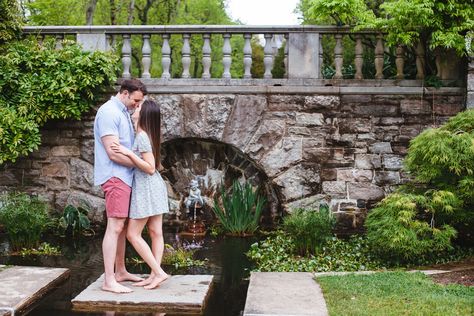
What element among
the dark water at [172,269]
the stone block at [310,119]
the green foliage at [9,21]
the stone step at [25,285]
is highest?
the green foliage at [9,21]

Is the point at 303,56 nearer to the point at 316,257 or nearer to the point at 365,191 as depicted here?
the point at 365,191

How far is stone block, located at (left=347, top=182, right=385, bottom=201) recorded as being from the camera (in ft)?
27.8

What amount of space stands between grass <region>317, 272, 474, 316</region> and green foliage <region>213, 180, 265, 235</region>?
2.64m

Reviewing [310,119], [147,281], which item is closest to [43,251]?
[147,281]

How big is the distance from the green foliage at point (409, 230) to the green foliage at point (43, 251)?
379cm

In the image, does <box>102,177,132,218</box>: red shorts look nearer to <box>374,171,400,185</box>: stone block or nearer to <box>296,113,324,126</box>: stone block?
<box>296,113,324,126</box>: stone block

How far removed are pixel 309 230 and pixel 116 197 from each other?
267 centimetres

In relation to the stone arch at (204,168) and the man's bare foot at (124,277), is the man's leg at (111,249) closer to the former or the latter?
the man's bare foot at (124,277)

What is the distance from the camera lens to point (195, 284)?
5.45m

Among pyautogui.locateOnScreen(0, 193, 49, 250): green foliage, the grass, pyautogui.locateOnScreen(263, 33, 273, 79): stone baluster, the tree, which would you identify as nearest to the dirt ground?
the grass

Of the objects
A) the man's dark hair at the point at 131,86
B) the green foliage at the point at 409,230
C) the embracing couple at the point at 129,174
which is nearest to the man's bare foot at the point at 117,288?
the embracing couple at the point at 129,174

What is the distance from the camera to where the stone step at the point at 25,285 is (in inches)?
185

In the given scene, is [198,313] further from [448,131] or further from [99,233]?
[99,233]

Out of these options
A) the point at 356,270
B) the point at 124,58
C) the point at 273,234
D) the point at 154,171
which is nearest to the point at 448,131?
the point at 356,270
